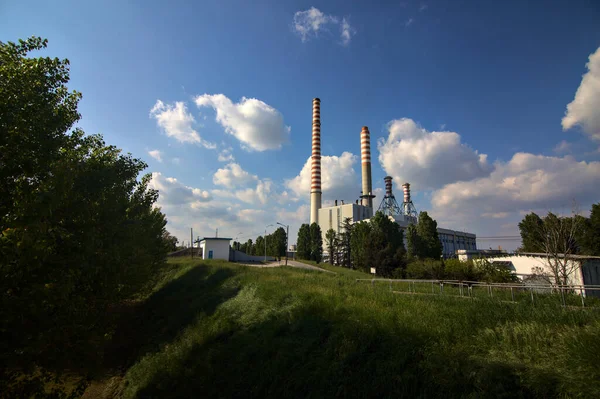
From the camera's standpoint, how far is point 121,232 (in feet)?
43.7

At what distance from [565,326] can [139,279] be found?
2223 cm

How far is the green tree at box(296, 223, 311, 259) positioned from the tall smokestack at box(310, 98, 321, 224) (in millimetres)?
6529

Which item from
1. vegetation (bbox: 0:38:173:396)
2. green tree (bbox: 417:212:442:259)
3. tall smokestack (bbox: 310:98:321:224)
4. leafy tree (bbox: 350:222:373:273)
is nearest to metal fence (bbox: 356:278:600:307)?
vegetation (bbox: 0:38:173:396)

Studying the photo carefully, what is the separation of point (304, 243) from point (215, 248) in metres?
23.3

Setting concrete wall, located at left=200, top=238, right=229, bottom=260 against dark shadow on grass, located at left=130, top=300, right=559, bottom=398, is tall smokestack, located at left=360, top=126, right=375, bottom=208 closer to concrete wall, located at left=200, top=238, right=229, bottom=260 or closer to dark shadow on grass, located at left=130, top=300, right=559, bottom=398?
concrete wall, located at left=200, top=238, right=229, bottom=260

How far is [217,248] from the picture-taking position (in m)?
54.3

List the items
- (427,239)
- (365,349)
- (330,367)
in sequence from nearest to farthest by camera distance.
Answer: (330,367) < (365,349) < (427,239)

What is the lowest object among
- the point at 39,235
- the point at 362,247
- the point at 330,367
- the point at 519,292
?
the point at 330,367

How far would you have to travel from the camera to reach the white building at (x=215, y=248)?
53.5 metres

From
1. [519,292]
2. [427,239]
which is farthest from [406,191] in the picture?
[519,292]

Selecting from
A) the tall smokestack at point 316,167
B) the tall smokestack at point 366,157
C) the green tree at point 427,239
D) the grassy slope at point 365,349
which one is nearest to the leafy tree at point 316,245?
the tall smokestack at point 316,167

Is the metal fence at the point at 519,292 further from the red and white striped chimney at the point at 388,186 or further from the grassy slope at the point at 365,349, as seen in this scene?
the red and white striped chimney at the point at 388,186

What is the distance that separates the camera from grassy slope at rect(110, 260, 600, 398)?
7121 millimetres

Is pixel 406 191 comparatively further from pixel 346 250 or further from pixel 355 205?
pixel 346 250
